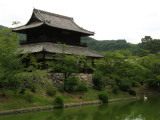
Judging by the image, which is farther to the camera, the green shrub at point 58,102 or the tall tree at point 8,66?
the green shrub at point 58,102

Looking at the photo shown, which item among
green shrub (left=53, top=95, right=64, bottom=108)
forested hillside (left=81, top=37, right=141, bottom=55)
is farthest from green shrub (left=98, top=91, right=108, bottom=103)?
forested hillside (left=81, top=37, right=141, bottom=55)

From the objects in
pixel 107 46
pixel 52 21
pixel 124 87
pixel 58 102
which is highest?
pixel 107 46

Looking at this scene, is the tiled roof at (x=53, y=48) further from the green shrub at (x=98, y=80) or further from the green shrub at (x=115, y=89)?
the green shrub at (x=115, y=89)

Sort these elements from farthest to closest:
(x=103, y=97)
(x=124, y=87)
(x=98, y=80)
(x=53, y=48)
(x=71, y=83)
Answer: (x=124, y=87) → (x=98, y=80) → (x=53, y=48) → (x=103, y=97) → (x=71, y=83)

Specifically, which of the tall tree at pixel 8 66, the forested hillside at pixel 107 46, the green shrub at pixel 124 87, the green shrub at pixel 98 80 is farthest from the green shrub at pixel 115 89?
the forested hillside at pixel 107 46

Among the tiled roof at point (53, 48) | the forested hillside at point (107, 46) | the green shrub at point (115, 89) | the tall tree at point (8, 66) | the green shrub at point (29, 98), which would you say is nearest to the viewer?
the tall tree at point (8, 66)

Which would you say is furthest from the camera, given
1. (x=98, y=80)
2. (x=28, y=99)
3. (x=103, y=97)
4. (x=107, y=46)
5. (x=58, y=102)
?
(x=107, y=46)

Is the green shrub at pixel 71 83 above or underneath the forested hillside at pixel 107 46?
underneath

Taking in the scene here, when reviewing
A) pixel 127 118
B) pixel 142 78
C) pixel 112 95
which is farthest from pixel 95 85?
pixel 127 118

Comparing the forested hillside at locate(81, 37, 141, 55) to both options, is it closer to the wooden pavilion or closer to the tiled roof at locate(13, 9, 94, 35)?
the tiled roof at locate(13, 9, 94, 35)

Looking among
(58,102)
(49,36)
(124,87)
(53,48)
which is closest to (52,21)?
(49,36)

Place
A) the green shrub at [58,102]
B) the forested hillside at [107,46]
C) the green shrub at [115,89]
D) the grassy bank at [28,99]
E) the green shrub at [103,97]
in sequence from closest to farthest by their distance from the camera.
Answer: the grassy bank at [28,99] → the green shrub at [58,102] → the green shrub at [103,97] → the green shrub at [115,89] → the forested hillside at [107,46]

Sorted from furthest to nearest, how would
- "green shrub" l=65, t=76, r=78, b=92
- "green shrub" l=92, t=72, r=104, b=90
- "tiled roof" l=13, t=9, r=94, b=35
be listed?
"tiled roof" l=13, t=9, r=94, b=35, "green shrub" l=92, t=72, r=104, b=90, "green shrub" l=65, t=76, r=78, b=92

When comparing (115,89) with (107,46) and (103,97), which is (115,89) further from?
(107,46)
